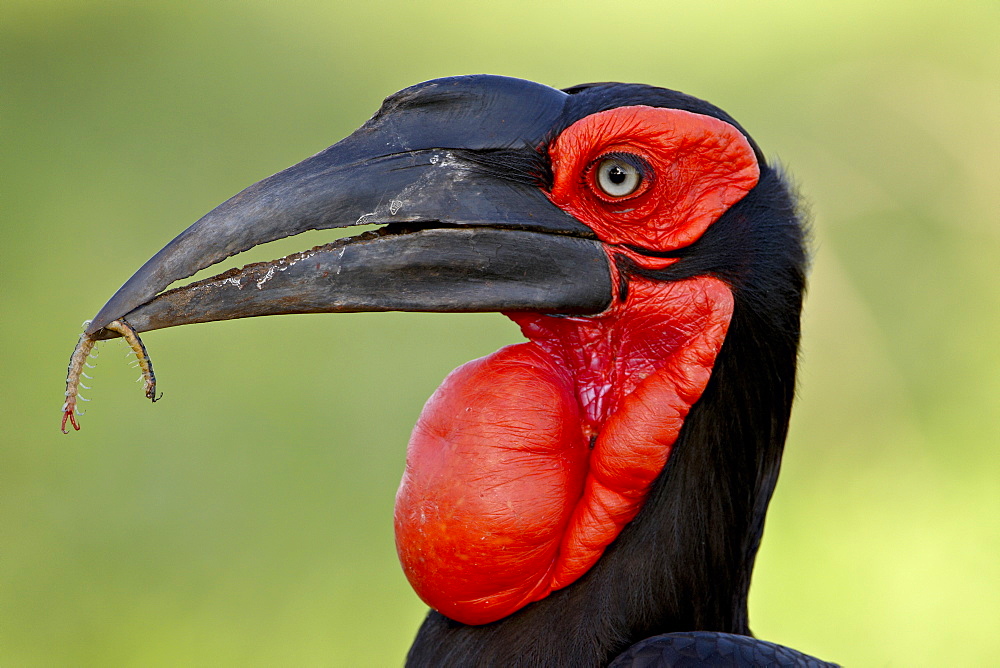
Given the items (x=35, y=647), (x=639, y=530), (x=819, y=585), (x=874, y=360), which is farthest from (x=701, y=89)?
(x=639, y=530)

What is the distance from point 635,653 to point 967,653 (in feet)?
9.37

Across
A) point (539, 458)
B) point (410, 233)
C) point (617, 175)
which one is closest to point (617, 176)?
point (617, 175)

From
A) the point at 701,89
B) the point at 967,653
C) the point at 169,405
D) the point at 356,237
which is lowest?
the point at 967,653

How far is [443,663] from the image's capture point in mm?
1927

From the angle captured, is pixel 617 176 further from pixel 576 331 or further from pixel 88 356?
pixel 88 356

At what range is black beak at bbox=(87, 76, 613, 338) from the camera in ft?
5.56

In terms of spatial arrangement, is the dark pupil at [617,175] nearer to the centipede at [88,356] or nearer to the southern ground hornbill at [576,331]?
the southern ground hornbill at [576,331]

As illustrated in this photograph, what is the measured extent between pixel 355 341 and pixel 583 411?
11.8ft

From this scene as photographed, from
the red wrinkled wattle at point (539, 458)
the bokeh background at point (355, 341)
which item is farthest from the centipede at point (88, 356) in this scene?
the bokeh background at point (355, 341)

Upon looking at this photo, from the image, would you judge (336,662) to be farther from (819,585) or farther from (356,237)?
(356,237)

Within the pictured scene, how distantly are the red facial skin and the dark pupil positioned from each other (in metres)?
0.03

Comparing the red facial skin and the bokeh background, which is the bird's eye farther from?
the bokeh background

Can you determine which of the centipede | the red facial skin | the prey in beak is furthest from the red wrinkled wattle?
the centipede

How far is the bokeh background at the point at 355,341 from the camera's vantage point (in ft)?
13.5
